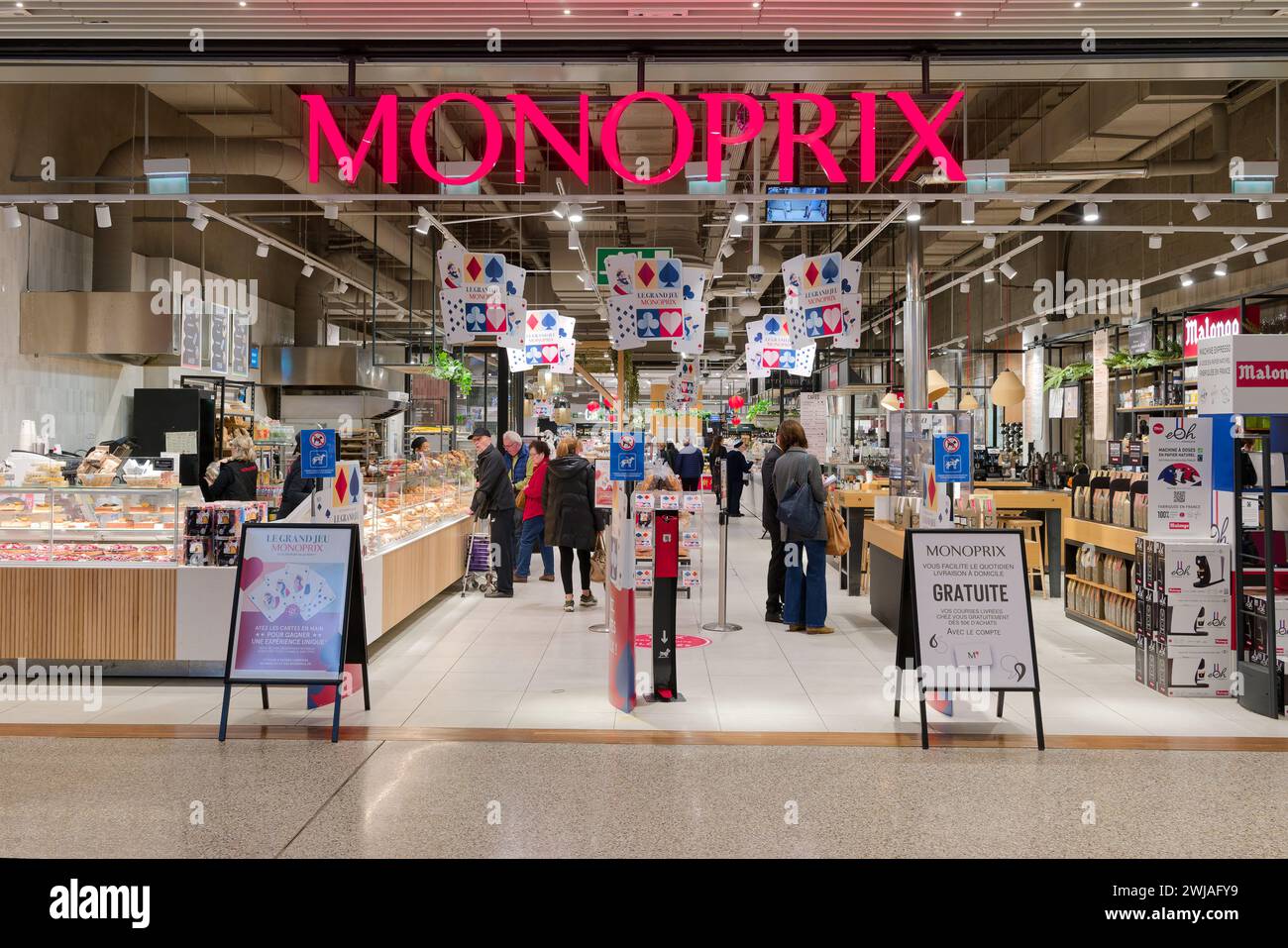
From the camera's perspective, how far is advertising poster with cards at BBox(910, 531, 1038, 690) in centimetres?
481

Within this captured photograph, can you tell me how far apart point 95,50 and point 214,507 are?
308 cm

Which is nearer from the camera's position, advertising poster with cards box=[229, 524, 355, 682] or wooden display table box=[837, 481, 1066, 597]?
advertising poster with cards box=[229, 524, 355, 682]

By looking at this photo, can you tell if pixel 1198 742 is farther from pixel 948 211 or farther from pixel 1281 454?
pixel 948 211

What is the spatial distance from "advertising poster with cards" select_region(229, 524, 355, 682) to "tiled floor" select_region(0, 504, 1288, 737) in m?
0.43

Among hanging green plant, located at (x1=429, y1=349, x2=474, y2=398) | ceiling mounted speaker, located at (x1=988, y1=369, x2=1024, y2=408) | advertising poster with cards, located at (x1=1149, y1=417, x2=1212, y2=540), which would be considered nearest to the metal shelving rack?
advertising poster with cards, located at (x1=1149, y1=417, x2=1212, y2=540)

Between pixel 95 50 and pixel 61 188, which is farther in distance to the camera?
pixel 61 188

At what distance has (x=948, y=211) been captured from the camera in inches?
563

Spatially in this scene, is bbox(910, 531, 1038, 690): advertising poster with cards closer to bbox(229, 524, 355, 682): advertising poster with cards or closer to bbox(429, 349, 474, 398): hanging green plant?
bbox(229, 524, 355, 682): advertising poster with cards

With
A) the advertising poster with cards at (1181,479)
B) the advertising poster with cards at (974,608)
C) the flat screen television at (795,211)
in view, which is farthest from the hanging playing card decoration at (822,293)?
the advertising poster with cards at (974,608)

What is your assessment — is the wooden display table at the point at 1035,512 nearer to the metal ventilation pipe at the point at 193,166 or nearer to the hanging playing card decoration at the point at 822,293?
the hanging playing card decoration at the point at 822,293

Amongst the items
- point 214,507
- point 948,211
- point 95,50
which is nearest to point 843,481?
point 948,211

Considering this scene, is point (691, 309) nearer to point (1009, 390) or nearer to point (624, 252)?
point (624, 252)

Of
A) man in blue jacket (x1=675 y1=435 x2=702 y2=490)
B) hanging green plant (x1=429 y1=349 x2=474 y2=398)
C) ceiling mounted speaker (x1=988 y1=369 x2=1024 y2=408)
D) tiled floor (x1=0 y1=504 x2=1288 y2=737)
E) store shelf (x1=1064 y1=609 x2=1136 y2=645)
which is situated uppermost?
hanging green plant (x1=429 y1=349 x2=474 y2=398)
